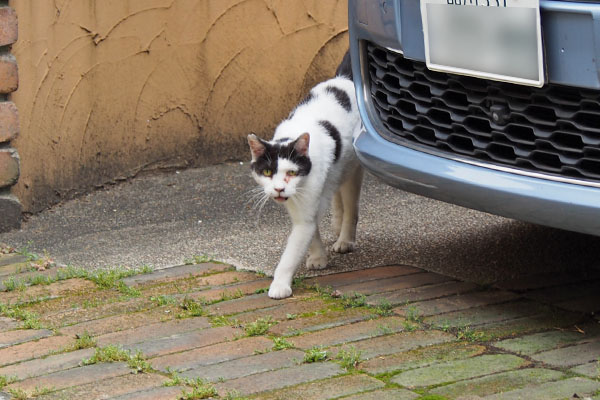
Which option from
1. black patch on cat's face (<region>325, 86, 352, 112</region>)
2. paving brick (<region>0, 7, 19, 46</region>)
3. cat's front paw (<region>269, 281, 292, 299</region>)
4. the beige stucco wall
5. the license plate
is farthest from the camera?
the beige stucco wall

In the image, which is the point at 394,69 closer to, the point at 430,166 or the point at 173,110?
the point at 430,166

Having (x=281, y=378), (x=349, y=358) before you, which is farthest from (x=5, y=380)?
(x=349, y=358)

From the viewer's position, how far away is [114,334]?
3.33 m

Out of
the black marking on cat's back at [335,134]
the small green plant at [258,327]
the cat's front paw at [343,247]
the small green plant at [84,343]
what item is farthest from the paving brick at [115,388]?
the cat's front paw at [343,247]

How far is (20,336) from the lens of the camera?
3352mm

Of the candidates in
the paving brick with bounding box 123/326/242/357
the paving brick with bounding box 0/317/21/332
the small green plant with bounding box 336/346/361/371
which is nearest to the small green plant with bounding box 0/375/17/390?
the paving brick with bounding box 123/326/242/357

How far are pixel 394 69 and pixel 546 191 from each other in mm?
866

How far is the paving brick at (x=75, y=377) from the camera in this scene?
2895mm

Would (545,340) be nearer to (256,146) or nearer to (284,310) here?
(284,310)

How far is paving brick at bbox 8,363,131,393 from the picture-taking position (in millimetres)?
2895

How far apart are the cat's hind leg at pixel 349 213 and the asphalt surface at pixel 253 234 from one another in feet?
0.20

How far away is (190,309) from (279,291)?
35 centimetres

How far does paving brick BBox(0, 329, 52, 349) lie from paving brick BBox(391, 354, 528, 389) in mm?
1248

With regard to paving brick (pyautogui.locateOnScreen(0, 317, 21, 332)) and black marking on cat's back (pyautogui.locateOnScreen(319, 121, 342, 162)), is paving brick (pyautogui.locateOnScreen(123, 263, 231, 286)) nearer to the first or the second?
paving brick (pyautogui.locateOnScreen(0, 317, 21, 332))
